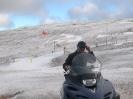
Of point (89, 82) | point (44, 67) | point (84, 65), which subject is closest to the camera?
point (89, 82)

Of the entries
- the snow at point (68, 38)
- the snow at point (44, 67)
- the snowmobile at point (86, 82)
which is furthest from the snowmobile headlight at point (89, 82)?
the snow at point (68, 38)

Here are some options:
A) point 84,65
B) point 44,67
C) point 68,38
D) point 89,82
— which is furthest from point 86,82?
point 68,38

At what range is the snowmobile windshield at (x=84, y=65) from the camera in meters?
10.3

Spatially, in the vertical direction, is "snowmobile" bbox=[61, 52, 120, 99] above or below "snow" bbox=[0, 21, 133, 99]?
above

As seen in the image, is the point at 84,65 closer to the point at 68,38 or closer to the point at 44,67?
Answer: the point at 44,67

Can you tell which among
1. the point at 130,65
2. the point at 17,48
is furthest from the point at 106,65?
the point at 17,48

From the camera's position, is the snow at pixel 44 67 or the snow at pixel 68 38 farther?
the snow at pixel 68 38

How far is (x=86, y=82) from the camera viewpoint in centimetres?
1003

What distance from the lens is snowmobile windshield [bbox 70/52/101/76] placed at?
10.3 meters

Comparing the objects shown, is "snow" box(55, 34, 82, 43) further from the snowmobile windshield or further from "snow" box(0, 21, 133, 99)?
the snowmobile windshield

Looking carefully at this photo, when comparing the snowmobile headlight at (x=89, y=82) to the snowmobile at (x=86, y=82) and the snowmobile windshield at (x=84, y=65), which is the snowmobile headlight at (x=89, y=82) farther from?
the snowmobile windshield at (x=84, y=65)

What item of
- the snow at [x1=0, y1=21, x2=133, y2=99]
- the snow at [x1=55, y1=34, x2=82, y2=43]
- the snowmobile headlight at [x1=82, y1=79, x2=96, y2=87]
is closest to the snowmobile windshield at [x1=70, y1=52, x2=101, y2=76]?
the snowmobile headlight at [x1=82, y1=79, x2=96, y2=87]

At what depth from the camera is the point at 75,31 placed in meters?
79.4

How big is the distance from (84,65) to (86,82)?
621mm
